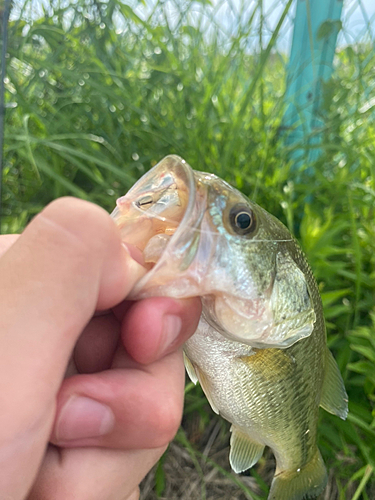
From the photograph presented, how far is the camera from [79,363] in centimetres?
52

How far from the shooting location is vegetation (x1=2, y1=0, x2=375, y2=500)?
1.08 metres

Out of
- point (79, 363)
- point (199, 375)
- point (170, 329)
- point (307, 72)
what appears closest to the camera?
point (170, 329)

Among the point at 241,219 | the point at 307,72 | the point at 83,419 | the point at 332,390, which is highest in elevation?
the point at 307,72

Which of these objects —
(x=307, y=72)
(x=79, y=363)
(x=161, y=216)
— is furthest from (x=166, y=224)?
(x=307, y=72)

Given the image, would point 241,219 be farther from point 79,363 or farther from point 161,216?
point 79,363

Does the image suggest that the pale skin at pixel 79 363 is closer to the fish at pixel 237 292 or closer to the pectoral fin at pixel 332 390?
the fish at pixel 237 292

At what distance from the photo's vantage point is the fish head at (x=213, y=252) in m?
0.41

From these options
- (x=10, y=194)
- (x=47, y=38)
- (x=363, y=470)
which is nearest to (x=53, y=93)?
(x=47, y=38)

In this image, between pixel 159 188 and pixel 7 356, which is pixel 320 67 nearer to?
pixel 159 188

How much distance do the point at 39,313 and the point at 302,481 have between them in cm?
74

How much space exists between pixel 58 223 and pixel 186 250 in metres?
0.14

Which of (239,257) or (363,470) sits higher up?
(239,257)

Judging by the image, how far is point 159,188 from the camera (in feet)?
1.48

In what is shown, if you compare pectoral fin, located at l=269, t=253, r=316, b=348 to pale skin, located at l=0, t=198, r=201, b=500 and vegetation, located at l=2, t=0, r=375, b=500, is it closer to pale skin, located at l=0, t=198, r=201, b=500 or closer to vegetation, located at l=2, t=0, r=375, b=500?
pale skin, located at l=0, t=198, r=201, b=500
